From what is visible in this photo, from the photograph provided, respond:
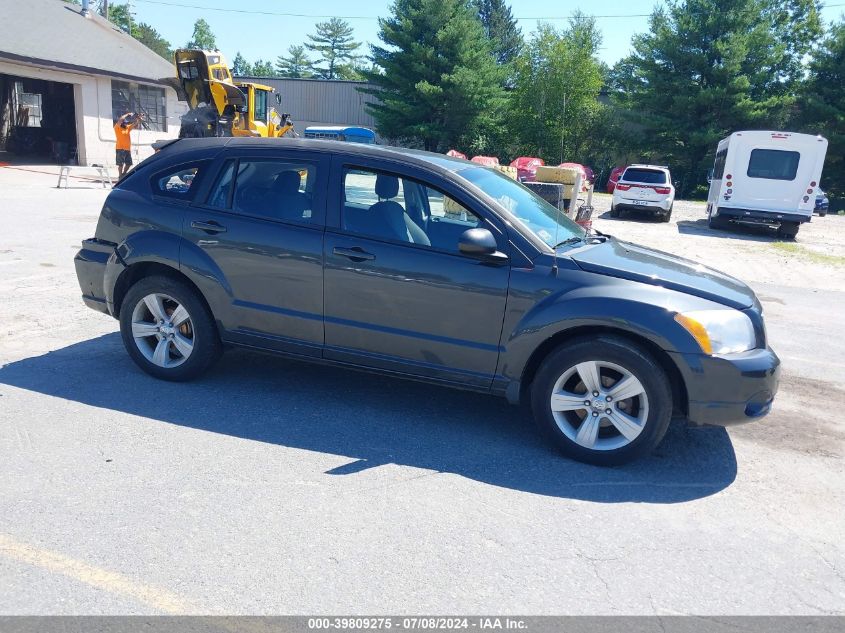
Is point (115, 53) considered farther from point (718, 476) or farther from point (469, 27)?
point (718, 476)

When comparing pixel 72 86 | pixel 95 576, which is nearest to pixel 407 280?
pixel 95 576

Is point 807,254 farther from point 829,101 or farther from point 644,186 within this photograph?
point 829,101

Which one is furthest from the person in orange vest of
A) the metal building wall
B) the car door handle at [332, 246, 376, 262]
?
the metal building wall

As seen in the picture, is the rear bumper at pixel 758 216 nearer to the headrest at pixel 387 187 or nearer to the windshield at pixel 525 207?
the windshield at pixel 525 207

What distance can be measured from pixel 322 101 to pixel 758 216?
3710 centimetres

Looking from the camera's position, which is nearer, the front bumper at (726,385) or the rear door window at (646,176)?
the front bumper at (726,385)

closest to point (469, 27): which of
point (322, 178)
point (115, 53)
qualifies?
point (115, 53)

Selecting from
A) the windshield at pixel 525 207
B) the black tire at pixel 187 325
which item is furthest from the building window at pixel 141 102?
the windshield at pixel 525 207

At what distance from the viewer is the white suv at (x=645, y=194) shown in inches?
842

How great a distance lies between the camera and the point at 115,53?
28.2 m

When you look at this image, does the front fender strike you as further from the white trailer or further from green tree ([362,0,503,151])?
green tree ([362,0,503,151])

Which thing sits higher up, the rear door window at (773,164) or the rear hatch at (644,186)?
the rear door window at (773,164)

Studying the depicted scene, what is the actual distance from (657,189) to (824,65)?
2319cm

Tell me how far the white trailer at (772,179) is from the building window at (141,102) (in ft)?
73.1
